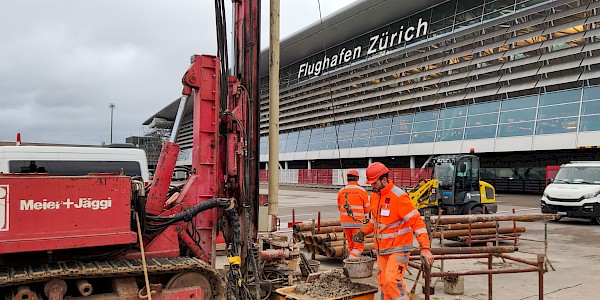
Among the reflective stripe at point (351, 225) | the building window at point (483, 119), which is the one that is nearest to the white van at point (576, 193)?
the reflective stripe at point (351, 225)

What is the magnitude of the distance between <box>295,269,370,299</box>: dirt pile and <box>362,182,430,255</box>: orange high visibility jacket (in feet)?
2.39

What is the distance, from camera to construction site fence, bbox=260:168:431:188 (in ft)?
103

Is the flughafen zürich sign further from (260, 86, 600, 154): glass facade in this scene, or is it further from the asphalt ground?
the asphalt ground

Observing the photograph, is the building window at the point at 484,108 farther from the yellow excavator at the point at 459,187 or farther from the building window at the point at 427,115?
the yellow excavator at the point at 459,187

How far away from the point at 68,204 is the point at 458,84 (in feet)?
110

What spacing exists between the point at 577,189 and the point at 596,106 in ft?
40.8

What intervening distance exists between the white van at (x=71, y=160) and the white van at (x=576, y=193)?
45.7 feet

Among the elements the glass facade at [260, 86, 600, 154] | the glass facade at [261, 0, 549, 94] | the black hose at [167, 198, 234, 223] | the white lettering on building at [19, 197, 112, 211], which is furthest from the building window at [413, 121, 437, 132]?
the white lettering on building at [19, 197, 112, 211]

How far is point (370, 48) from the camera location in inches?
1729

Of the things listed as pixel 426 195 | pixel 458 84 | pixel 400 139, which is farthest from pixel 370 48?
pixel 426 195

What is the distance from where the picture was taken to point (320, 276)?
634 centimetres

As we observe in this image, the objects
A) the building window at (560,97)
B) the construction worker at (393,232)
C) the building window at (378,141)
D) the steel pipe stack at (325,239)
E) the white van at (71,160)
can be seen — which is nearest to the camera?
the construction worker at (393,232)

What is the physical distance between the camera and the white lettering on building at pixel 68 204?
484cm

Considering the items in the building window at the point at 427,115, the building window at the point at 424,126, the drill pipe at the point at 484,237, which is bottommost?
the drill pipe at the point at 484,237
